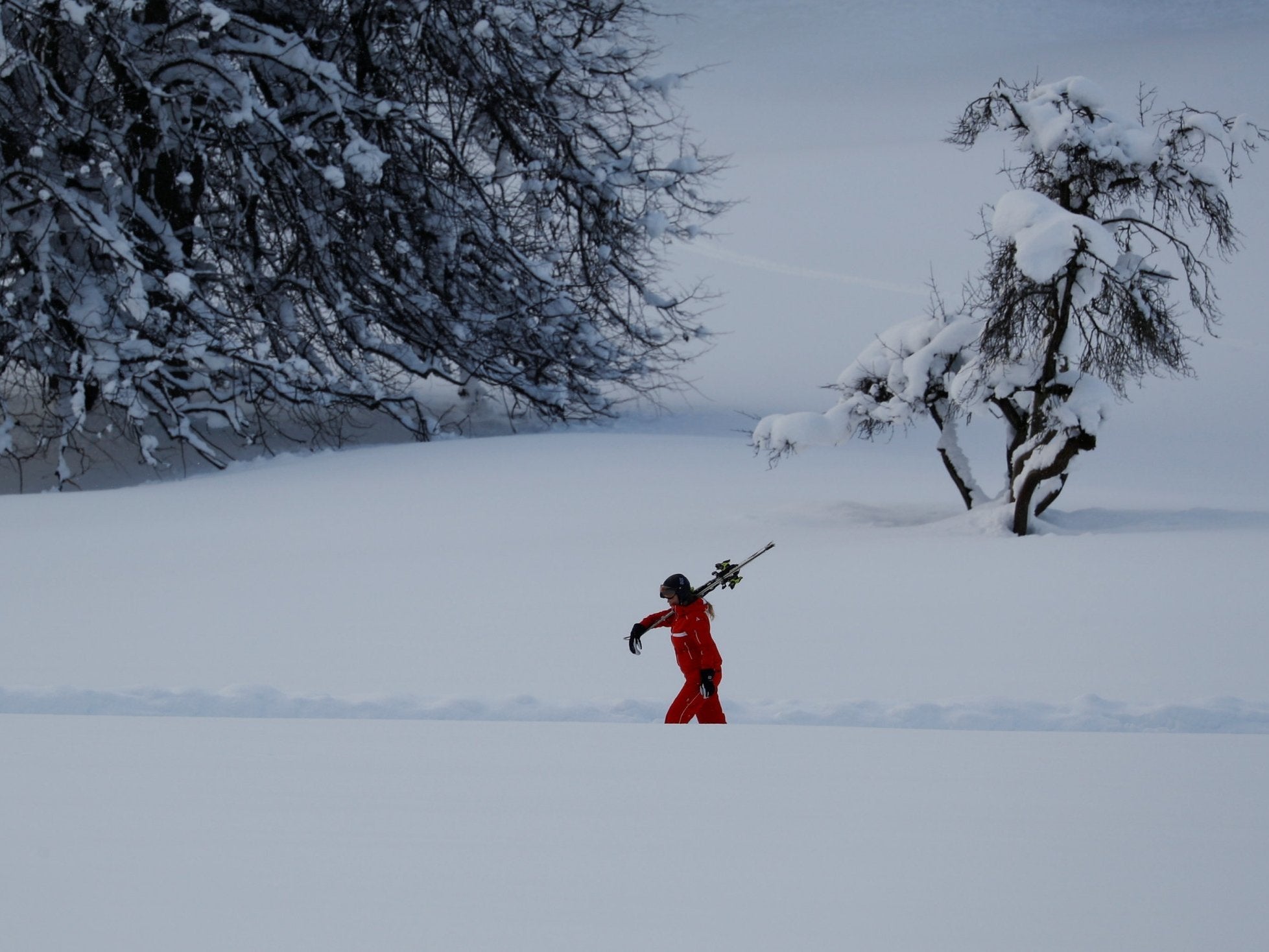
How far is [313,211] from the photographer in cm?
1262

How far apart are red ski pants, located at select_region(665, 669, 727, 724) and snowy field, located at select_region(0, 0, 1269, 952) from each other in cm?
20

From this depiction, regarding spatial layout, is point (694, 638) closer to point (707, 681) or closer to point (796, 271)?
point (707, 681)

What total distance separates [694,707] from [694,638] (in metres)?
0.25

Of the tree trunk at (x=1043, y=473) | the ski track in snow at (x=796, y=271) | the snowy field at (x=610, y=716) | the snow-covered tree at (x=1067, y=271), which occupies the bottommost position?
the snowy field at (x=610, y=716)

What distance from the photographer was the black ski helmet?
404 centimetres

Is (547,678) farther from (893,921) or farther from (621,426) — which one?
(621,426)

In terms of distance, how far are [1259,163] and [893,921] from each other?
124ft

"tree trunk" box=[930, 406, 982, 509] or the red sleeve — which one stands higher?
"tree trunk" box=[930, 406, 982, 509]

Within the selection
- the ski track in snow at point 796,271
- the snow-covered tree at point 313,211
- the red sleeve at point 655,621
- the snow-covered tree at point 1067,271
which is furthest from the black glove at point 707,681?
the ski track in snow at point 796,271

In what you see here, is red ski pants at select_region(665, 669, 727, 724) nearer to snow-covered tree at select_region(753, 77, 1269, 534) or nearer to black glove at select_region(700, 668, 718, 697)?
black glove at select_region(700, 668, 718, 697)

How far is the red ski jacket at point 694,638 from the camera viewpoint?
411cm

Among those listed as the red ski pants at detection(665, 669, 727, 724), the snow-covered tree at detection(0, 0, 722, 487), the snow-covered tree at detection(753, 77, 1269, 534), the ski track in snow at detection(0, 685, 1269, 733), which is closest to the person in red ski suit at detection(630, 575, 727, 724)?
the red ski pants at detection(665, 669, 727, 724)

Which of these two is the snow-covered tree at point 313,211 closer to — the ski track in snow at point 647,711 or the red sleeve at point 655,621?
the ski track in snow at point 647,711

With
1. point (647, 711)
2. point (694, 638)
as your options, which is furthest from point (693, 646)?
point (647, 711)
